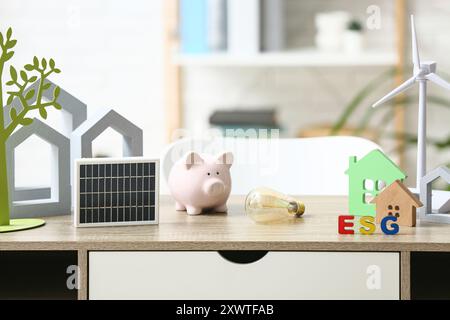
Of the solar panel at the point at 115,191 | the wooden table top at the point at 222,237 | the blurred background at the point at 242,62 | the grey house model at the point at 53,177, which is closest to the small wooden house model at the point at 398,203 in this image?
the wooden table top at the point at 222,237

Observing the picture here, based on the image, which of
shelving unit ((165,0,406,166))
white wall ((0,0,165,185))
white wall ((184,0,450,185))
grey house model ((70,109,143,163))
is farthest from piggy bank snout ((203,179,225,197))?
white wall ((0,0,165,185))

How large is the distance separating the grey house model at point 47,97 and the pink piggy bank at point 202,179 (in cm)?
22

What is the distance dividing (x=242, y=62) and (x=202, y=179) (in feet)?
4.90

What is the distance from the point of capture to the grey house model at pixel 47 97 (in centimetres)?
147

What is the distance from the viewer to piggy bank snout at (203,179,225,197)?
1.48 meters

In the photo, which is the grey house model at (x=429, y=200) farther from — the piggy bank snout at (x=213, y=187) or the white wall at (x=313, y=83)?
the white wall at (x=313, y=83)

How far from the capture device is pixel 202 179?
58.9 inches

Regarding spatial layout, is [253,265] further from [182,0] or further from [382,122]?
[382,122]

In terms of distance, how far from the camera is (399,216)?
1.40 m

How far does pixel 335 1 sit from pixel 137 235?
208 cm

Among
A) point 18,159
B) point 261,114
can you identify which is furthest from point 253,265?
point 18,159

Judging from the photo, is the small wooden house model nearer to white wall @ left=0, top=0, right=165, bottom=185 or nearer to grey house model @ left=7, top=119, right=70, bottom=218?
grey house model @ left=7, top=119, right=70, bottom=218

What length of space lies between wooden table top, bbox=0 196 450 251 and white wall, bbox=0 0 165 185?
1.95m

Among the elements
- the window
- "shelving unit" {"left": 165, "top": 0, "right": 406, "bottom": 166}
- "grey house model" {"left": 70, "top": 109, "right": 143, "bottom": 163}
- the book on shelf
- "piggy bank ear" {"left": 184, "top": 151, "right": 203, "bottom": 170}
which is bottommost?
the window
